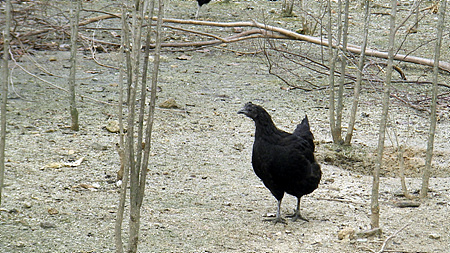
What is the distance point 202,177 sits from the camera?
16.4 feet

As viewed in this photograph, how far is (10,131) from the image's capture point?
5.67 m

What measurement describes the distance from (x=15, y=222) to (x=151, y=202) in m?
1.01

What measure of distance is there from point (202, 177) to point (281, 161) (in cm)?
99

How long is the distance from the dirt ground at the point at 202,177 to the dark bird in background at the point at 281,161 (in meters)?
0.26

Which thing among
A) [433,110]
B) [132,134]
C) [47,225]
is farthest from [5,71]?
[433,110]

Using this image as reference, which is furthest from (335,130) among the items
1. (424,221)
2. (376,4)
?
(376,4)

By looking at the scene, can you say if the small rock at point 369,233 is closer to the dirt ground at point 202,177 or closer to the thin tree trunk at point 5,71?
the dirt ground at point 202,177

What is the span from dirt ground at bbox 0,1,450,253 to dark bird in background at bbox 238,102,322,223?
26 centimetres

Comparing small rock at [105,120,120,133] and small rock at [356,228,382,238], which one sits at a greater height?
small rock at [105,120,120,133]

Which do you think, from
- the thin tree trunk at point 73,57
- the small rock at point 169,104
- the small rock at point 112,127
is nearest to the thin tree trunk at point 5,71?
the thin tree trunk at point 73,57

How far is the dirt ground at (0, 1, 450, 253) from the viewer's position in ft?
12.6

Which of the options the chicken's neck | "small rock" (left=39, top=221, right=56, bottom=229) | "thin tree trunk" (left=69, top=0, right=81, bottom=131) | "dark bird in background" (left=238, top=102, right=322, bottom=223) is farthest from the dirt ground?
the chicken's neck

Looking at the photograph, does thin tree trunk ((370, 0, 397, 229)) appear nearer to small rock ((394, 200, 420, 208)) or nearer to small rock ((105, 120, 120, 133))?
small rock ((394, 200, 420, 208))

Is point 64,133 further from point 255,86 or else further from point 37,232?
point 255,86
